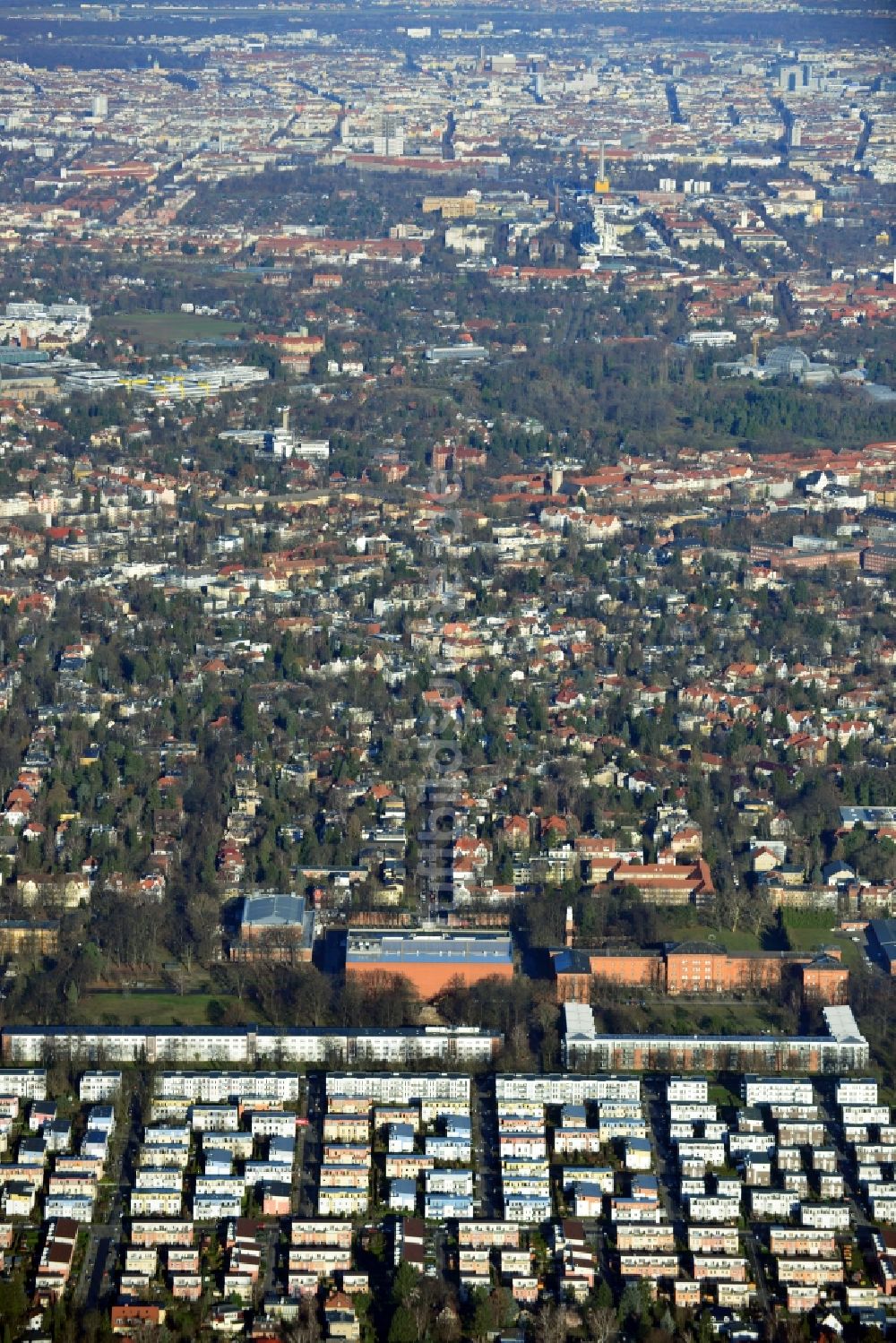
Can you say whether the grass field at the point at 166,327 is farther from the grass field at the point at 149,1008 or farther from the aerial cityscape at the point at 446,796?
the grass field at the point at 149,1008

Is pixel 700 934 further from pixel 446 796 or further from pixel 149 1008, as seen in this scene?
pixel 149 1008

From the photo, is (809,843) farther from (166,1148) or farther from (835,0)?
(835,0)

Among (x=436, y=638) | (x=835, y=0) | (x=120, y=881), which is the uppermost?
(x=120, y=881)

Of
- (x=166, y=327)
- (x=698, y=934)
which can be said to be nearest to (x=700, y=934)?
(x=698, y=934)

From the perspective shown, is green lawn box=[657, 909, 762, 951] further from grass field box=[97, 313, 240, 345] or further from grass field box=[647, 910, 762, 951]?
grass field box=[97, 313, 240, 345]

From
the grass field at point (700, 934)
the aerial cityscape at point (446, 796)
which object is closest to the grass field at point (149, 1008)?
the aerial cityscape at point (446, 796)

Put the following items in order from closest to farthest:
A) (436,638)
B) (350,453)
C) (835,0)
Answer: (436,638)
(350,453)
(835,0)

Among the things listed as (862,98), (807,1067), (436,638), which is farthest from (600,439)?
(862,98)
